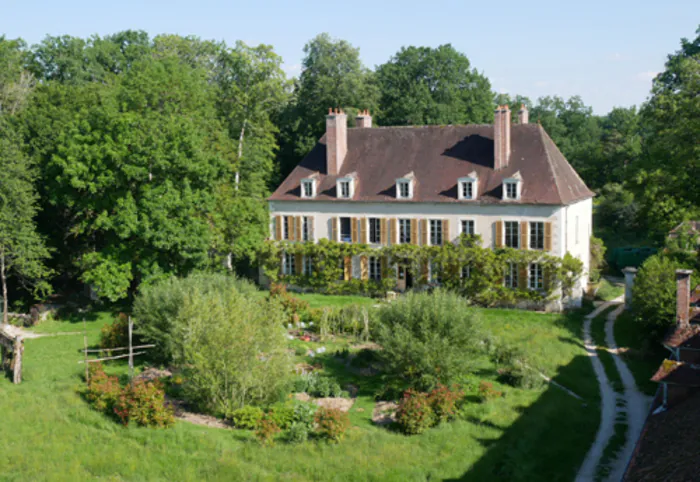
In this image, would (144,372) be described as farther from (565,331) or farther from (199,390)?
(565,331)

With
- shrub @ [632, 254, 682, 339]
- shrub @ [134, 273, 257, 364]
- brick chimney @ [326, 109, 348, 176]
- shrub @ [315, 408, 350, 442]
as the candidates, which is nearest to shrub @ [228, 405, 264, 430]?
shrub @ [315, 408, 350, 442]

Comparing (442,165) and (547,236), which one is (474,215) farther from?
(547,236)

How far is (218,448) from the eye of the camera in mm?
17812

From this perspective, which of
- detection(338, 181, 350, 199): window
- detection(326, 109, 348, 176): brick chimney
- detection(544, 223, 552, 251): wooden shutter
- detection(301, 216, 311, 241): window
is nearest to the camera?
detection(544, 223, 552, 251): wooden shutter

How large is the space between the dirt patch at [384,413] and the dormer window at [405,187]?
586 inches

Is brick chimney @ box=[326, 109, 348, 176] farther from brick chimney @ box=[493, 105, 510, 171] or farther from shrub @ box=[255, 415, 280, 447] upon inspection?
shrub @ box=[255, 415, 280, 447]

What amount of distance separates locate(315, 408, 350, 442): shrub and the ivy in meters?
15.8

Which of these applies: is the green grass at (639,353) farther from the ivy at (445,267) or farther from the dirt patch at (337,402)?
the dirt patch at (337,402)

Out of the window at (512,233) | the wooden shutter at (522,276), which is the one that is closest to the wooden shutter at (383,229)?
the window at (512,233)

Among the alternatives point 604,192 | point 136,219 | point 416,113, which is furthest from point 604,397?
point 604,192

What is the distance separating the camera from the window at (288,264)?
37688mm

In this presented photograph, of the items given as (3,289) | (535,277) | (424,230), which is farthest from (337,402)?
(3,289)

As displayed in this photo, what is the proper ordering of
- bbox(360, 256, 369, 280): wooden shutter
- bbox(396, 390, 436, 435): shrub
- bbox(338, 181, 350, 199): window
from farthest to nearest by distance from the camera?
bbox(338, 181, 350, 199): window
bbox(360, 256, 369, 280): wooden shutter
bbox(396, 390, 436, 435): shrub

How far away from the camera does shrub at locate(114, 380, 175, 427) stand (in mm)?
19219
